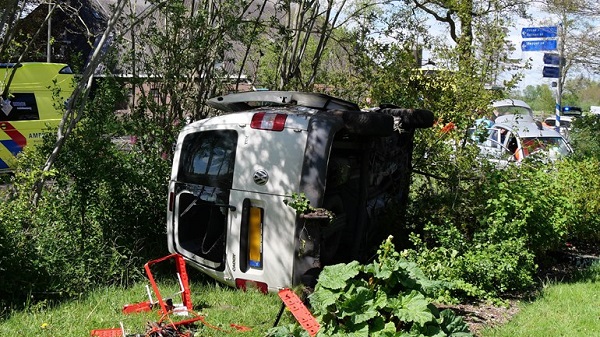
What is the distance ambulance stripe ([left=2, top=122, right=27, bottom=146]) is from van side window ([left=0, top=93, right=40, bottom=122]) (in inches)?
8.2

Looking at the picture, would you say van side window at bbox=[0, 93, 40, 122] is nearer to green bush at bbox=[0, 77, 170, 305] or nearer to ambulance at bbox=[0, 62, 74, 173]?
ambulance at bbox=[0, 62, 74, 173]

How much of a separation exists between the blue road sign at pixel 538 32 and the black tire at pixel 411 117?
12075 millimetres

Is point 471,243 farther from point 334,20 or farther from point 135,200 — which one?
point 334,20

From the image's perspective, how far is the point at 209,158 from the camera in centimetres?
646

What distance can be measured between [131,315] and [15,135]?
10.9 metres

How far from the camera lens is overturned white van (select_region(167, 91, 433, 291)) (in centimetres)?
580

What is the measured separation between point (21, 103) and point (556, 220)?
39.0 ft

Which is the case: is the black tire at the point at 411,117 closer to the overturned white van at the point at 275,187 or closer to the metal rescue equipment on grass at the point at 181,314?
the overturned white van at the point at 275,187

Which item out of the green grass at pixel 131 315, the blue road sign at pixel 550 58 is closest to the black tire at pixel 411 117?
the green grass at pixel 131 315

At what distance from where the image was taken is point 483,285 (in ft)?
21.5

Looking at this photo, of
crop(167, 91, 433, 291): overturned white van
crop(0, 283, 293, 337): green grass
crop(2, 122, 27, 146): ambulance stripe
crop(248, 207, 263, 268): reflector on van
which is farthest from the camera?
crop(2, 122, 27, 146): ambulance stripe

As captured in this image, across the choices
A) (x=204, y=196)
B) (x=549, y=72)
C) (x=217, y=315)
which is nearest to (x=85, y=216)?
(x=204, y=196)

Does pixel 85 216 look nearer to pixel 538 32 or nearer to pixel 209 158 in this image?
pixel 209 158

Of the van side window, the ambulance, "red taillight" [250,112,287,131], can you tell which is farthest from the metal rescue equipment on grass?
the van side window
